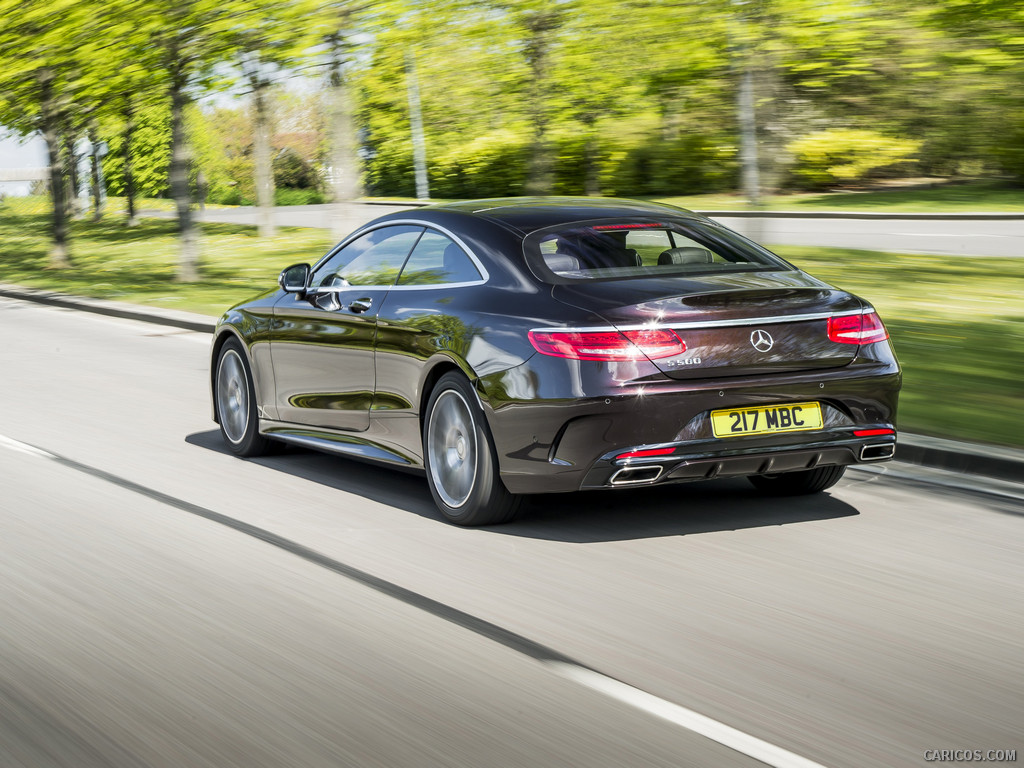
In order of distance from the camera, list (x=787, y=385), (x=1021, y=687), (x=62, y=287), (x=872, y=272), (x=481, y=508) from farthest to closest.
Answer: (x=62, y=287)
(x=872, y=272)
(x=481, y=508)
(x=787, y=385)
(x=1021, y=687)

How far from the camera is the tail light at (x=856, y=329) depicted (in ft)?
19.2

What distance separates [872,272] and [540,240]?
12848mm

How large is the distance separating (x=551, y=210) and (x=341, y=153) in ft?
39.9

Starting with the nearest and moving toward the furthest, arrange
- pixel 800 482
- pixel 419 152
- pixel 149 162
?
pixel 800 482 < pixel 419 152 < pixel 149 162

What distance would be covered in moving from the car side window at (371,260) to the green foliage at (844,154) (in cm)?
3137

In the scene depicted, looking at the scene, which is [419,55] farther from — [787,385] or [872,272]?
[787,385]

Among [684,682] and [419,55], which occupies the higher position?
[419,55]

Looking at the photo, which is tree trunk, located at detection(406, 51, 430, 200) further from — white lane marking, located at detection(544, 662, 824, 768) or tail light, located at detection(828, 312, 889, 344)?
white lane marking, located at detection(544, 662, 824, 768)

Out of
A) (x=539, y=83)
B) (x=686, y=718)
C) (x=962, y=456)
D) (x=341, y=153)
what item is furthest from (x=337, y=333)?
(x=341, y=153)

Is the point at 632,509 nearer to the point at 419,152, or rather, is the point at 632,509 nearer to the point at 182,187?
the point at 182,187

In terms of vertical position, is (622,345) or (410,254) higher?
(410,254)

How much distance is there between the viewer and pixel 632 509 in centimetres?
648

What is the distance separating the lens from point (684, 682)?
4117 millimetres

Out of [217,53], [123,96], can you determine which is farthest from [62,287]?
[217,53]
